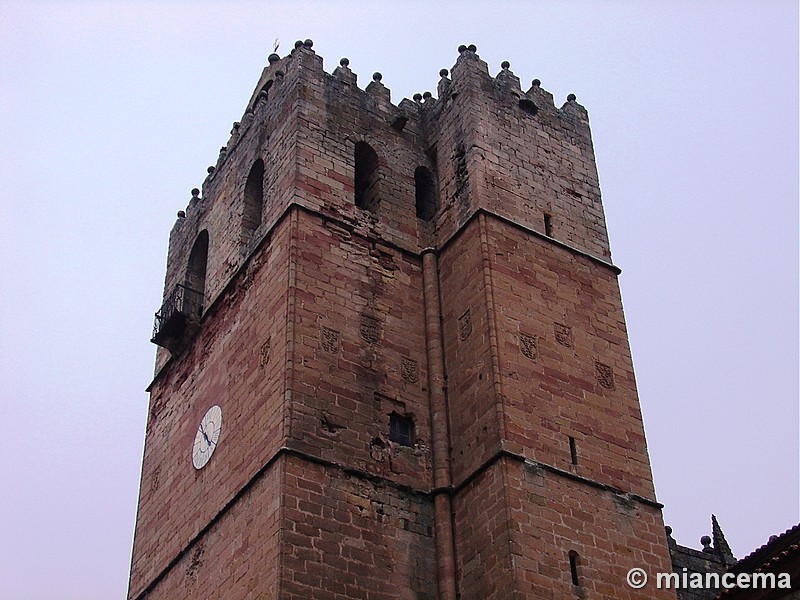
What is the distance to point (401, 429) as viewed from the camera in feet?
60.6

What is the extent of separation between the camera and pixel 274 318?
18.7 m

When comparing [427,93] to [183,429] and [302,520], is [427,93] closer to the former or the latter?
[183,429]

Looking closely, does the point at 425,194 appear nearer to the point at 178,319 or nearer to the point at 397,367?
the point at 397,367

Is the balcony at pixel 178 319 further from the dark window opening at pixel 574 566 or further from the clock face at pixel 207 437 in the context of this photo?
the dark window opening at pixel 574 566

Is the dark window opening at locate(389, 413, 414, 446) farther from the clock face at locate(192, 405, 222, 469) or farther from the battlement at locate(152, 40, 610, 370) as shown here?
the battlement at locate(152, 40, 610, 370)

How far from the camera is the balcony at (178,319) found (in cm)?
2192

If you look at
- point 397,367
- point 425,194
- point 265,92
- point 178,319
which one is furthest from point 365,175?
point 397,367

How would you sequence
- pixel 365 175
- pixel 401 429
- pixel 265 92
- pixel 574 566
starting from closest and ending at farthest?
1. pixel 574 566
2. pixel 401 429
3. pixel 365 175
4. pixel 265 92

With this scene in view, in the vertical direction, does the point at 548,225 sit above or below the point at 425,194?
below

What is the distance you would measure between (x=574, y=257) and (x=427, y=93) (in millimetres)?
5184
